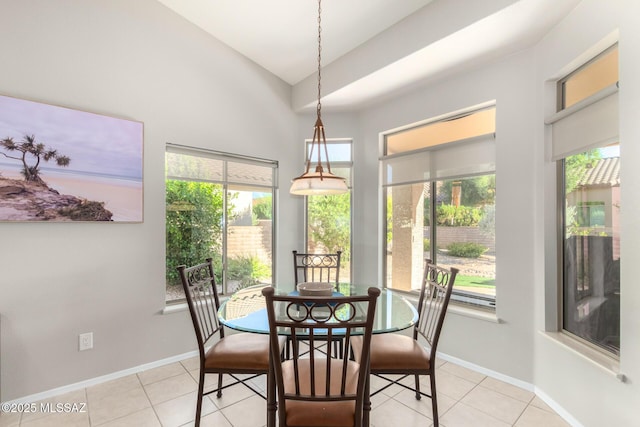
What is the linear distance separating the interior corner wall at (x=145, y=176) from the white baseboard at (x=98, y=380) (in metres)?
0.03

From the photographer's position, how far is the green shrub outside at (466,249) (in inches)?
112

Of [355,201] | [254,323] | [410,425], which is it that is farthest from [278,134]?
[410,425]

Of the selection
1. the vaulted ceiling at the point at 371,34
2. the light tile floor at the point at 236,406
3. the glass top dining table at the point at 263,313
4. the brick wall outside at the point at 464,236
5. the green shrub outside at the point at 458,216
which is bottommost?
the light tile floor at the point at 236,406

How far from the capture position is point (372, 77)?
300 centimetres

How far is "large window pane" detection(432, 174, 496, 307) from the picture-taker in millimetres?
2779

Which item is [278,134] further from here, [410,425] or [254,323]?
[410,425]

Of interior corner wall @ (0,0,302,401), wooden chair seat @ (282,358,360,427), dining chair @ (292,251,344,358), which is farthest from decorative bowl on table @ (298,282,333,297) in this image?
interior corner wall @ (0,0,302,401)

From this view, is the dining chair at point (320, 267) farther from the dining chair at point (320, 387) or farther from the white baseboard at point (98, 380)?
the white baseboard at point (98, 380)

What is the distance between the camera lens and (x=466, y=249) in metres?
2.93

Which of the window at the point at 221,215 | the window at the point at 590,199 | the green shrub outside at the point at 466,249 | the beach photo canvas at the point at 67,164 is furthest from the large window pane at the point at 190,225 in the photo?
the window at the point at 590,199

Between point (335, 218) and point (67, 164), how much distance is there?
265cm

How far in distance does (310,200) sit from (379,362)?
2.38 metres

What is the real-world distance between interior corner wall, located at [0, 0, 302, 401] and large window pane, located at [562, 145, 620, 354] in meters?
3.06

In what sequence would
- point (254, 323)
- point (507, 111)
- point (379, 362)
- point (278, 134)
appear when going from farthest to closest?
point (278, 134) < point (507, 111) < point (379, 362) < point (254, 323)
